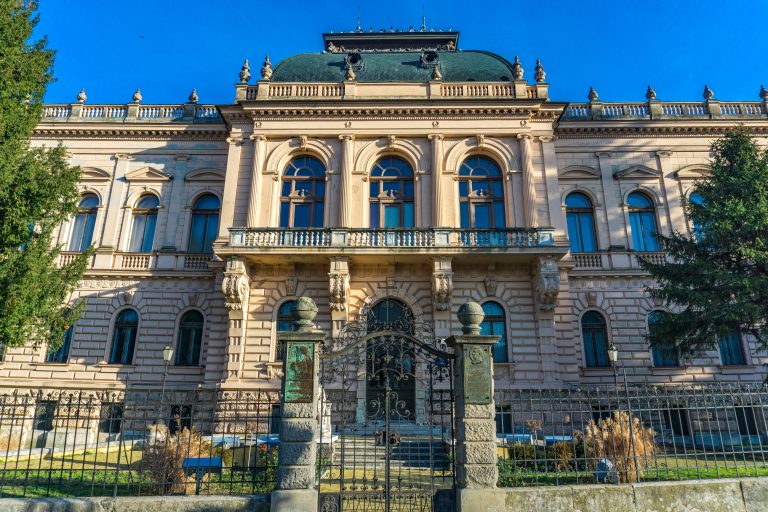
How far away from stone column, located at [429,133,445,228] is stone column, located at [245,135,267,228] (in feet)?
24.6

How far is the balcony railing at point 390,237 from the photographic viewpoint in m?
19.0

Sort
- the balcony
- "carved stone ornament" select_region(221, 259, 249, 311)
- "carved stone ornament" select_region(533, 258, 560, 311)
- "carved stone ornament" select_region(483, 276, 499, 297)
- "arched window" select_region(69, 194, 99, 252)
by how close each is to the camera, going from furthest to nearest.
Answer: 1. "arched window" select_region(69, 194, 99, 252)
2. "carved stone ornament" select_region(483, 276, 499, 297)
3. "carved stone ornament" select_region(221, 259, 249, 311)
4. the balcony
5. "carved stone ornament" select_region(533, 258, 560, 311)

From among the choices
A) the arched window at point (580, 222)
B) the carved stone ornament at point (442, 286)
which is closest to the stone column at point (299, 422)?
the carved stone ornament at point (442, 286)

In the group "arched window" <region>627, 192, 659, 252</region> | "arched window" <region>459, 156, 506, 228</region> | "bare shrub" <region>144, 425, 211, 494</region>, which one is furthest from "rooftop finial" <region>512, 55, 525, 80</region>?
"bare shrub" <region>144, 425, 211, 494</region>

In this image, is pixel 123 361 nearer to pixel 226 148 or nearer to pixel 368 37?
pixel 226 148

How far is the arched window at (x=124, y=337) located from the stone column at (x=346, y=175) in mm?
10375

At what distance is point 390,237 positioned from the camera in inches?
752

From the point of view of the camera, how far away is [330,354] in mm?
8344

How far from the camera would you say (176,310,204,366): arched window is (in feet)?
69.6

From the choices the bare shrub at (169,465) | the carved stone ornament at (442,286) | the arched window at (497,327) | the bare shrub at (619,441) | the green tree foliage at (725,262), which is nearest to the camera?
the bare shrub at (169,465)

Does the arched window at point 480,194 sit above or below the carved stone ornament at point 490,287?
above

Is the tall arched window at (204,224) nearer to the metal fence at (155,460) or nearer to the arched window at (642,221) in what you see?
the metal fence at (155,460)

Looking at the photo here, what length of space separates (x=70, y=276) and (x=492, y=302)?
1554 centimetres

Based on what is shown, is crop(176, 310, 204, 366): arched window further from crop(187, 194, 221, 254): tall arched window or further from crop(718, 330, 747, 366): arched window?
crop(718, 330, 747, 366): arched window
